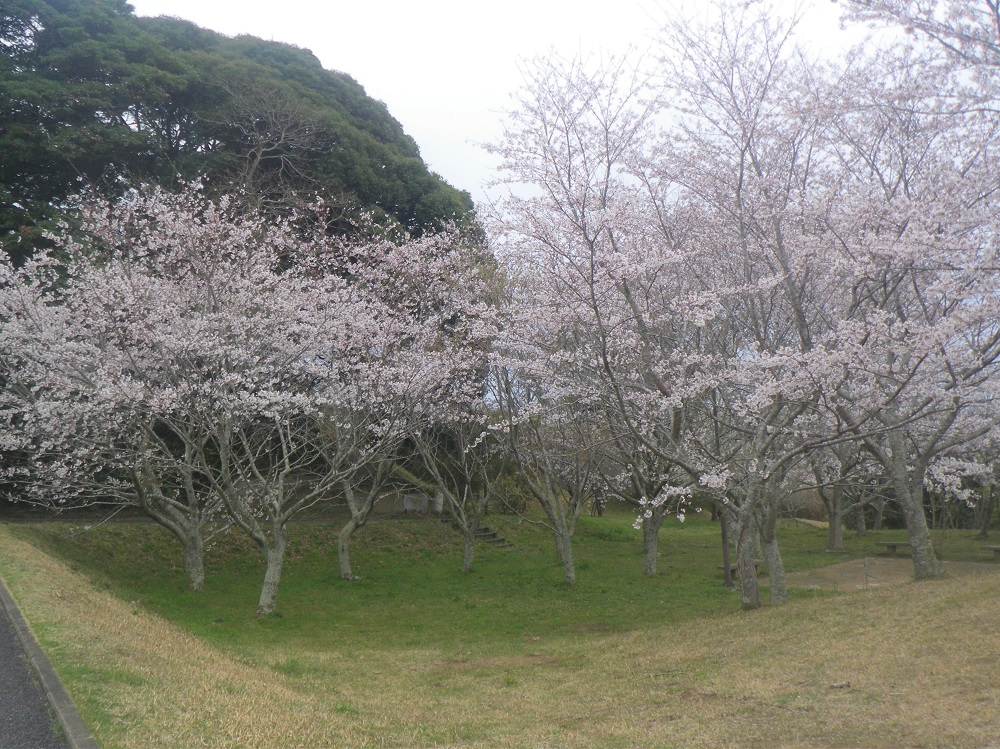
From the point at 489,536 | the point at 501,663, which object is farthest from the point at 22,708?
the point at 489,536

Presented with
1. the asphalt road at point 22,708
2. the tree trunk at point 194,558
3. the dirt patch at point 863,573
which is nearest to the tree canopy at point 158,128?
the tree trunk at point 194,558

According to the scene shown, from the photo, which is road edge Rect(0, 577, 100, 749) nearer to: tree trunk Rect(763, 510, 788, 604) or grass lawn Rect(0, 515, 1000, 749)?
grass lawn Rect(0, 515, 1000, 749)

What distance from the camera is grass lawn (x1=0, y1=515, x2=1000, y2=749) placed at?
594cm

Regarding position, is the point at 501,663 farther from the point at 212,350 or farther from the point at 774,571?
the point at 212,350

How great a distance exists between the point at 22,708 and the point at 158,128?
18.5m

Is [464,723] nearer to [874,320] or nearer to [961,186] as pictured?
[874,320]

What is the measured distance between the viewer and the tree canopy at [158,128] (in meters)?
18.9

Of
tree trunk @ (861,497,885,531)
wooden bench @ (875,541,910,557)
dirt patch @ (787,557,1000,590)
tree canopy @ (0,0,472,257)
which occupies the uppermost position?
tree canopy @ (0,0,472,257)

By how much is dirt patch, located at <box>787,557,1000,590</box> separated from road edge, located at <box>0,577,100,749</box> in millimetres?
14092

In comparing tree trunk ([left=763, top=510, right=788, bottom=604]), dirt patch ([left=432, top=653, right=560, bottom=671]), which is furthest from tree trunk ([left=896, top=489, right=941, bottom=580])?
dirt patch ([left=432, top=653, right=560, bottom=671])

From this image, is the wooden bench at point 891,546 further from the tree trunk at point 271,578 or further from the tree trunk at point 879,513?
the tree trunk at point 271,578

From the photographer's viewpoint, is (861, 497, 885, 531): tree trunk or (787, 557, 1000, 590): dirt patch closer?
(787, 557, 1000, 590): dirt patch

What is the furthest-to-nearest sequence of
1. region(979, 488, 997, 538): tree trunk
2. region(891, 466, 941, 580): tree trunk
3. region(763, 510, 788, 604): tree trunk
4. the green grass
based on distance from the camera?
region(979, 488, 997, 538): tree trunk < the green grass < region(763, 510, 788, 604): tree trunk < region(891, 466, 941, 580): tree trunk

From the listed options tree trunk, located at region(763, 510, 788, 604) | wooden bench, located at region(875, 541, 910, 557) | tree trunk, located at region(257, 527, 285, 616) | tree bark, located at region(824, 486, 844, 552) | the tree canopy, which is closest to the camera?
tree trunk, located at region(763, 510, 788, 604)
